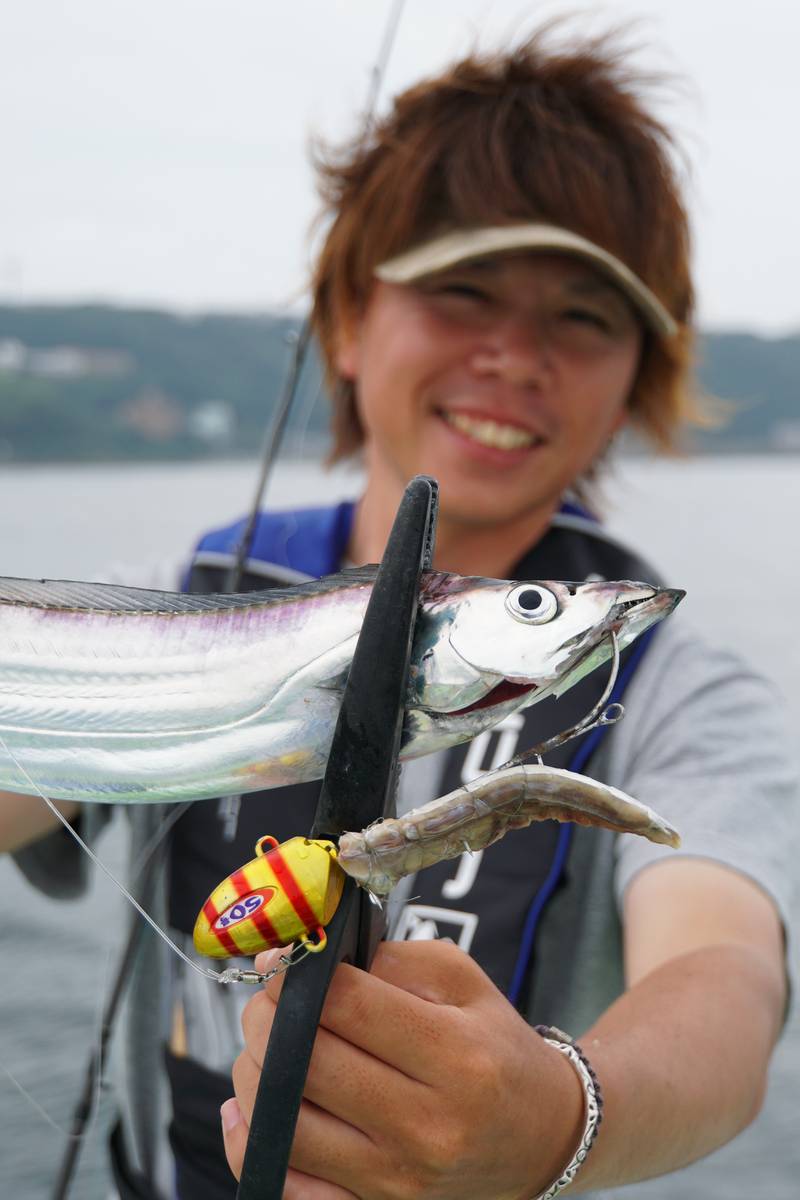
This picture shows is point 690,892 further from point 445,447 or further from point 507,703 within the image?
point 507,703

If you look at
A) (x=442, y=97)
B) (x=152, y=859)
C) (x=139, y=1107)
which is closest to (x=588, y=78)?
(x=442, y=97)

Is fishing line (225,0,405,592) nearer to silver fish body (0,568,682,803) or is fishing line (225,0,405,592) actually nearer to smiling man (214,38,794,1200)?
smiling man (214,38,794,1200)

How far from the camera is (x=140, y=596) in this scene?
114 cm

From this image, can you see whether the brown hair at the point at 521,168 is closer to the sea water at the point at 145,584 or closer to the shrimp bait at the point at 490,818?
the sea water at the point at 145,584

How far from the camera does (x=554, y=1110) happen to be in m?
1.33

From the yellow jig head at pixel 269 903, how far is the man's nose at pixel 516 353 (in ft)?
5.35

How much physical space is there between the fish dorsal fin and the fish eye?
15 centimetres

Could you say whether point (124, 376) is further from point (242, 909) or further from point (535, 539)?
point (242, 909)

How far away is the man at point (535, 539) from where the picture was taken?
2.27 m

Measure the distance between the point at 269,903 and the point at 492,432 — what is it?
Result: 1.64 m

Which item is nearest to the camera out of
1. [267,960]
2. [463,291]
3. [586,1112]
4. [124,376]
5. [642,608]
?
[642,608]

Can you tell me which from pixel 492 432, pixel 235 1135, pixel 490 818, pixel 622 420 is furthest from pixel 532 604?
pixel 622 420

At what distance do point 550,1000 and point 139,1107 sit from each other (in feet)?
4.17

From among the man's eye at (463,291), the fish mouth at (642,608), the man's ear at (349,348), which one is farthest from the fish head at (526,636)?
the man's ear at (349,348)
